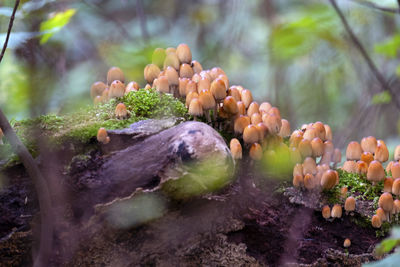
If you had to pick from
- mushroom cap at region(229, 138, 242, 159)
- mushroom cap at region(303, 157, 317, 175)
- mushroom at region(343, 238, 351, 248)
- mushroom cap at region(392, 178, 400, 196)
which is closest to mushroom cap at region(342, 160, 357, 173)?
mushroom cap at region(392, 178, 400, 196)

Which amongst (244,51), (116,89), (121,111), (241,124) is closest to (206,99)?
(241,124)

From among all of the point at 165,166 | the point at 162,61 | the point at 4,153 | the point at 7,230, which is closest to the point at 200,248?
the point at 165,166

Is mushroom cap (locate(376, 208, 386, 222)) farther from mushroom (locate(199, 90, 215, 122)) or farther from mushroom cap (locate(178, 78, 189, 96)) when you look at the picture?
mushroom cap (locate(178, 78, 189, 96))

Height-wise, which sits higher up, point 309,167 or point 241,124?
point 241,124

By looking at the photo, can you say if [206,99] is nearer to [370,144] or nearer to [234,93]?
[234,93]

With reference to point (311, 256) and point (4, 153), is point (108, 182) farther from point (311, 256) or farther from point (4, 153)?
point (311, 256)
